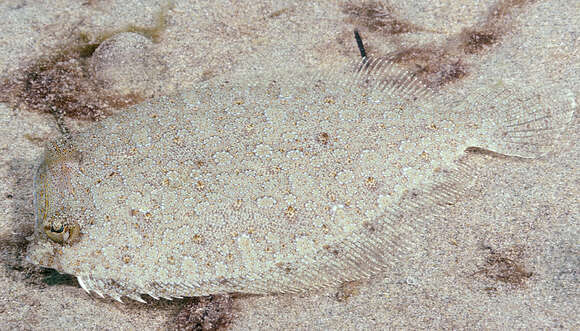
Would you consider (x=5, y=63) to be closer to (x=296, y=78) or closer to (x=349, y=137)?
(x=296, y=78)

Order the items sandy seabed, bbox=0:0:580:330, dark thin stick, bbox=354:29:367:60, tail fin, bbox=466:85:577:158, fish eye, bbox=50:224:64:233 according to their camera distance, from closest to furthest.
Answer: fish eye, bbox=50:224:64:233
sandy seabed, bbox=0:0:580:330
tail fin, bbox=466:85:577:158
dark thin stick, bbox=354:29:367:60

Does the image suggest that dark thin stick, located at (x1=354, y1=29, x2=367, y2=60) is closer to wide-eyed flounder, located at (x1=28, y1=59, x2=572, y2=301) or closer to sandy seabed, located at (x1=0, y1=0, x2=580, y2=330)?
sandy seabed, located at (x1=0, y1=0, x2=580, y2=330)

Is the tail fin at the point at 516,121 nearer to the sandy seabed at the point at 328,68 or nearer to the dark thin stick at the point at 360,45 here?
the sandy seabed at the point at 328,68

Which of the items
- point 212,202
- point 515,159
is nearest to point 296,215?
point 212,202

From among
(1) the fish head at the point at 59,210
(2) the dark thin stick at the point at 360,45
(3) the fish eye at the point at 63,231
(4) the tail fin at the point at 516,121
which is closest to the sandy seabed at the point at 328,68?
(2) the dark thin stick at the point at 360,45

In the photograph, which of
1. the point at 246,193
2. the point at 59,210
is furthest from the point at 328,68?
the point at 59,210

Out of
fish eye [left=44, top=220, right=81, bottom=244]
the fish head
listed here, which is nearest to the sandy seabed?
the fish head

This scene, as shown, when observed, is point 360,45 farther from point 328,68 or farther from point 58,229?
point 58,229

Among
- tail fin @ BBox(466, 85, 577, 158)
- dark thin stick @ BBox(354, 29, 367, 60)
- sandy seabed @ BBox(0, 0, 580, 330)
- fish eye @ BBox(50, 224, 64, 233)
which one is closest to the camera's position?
fish eye @ BBox(50, 224, 64, 233)

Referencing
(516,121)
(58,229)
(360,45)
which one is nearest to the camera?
(58,229)
